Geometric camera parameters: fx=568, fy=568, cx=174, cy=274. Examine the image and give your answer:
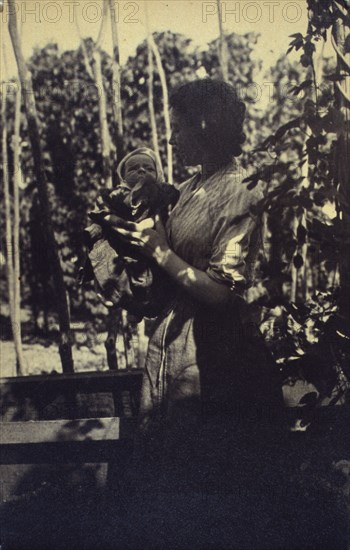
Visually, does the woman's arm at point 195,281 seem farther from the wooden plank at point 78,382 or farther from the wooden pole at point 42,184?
the wooden pole at point 42,184

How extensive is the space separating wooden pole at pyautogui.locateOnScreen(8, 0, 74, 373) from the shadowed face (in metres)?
0.92

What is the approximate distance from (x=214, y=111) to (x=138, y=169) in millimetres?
339

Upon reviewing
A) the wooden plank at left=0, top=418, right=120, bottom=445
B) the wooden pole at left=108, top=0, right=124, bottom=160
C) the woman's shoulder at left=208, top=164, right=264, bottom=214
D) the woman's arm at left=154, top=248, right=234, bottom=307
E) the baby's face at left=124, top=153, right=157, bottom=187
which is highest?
the wooden pole at left=108, top=0, right=124, bottom=160

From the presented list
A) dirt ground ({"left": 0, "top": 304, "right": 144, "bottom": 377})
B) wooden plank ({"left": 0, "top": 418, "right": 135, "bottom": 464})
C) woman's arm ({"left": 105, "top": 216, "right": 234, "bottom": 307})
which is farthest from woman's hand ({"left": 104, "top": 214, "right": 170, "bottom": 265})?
dirt ground ({"left": 0, "top": 304, "right": 144, "bottom": 377})

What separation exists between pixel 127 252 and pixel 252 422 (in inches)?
30.1

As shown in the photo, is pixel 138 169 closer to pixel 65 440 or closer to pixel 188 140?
pixel 188 140

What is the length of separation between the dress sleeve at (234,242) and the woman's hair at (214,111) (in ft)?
0.70

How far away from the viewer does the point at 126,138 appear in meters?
3.87

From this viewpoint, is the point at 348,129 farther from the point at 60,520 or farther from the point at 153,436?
the point at 60,520

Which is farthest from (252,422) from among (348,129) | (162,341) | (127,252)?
(348,129)

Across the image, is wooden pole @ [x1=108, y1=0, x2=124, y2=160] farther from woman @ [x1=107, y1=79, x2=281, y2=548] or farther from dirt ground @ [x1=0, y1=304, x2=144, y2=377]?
dirt ground @ [x1=0, y1=304, x2=144, y2=377]

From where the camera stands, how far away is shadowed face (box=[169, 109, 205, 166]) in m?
2.04

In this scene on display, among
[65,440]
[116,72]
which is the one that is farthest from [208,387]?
[116,72]

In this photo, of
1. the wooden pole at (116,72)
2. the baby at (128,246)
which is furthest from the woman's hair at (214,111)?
the wooden pole at (116,72)
